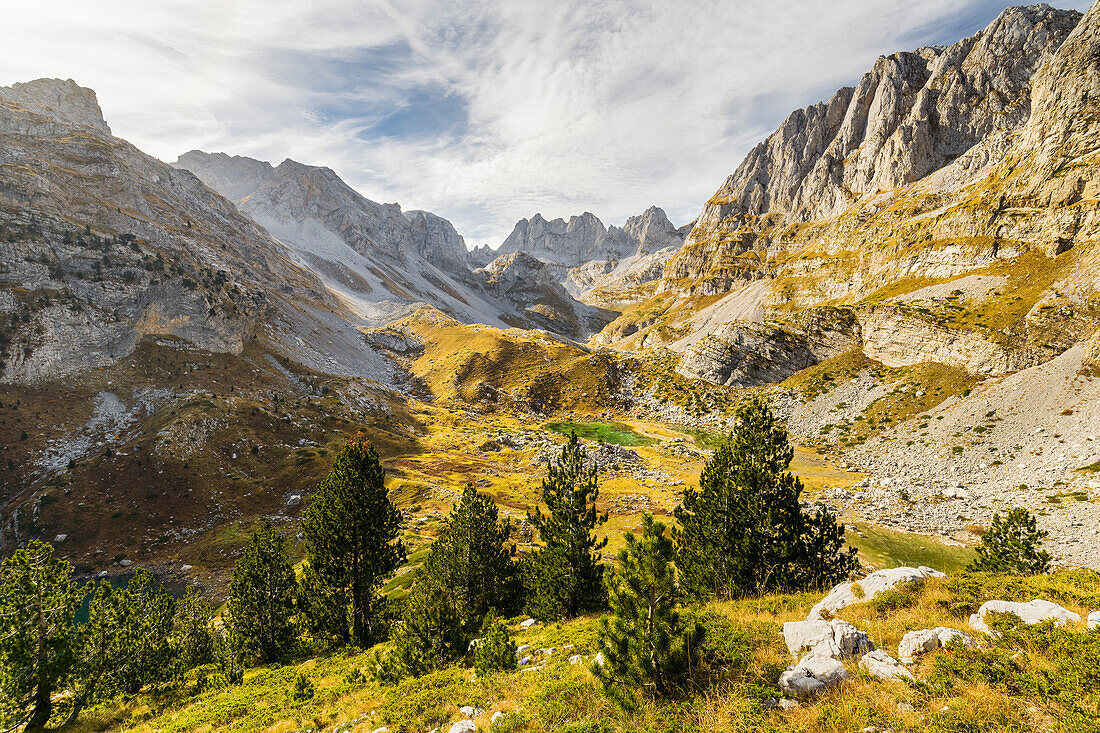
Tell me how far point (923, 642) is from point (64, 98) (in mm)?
320653

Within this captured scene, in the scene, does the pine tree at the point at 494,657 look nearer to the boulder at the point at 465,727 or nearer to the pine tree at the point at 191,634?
the boulder at the point at 465,727

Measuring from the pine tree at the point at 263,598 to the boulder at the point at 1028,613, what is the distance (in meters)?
31.9

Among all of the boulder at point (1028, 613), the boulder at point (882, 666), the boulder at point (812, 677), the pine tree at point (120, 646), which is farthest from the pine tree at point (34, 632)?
the boulder at point (1028, 613)

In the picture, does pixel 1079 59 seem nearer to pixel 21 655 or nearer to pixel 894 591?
pixel 894 591

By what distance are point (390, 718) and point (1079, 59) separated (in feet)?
594

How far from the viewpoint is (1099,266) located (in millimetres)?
69938

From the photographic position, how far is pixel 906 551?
132ft

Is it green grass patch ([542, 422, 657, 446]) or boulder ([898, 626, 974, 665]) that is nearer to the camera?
boulder ([898, 626, 974, 665])

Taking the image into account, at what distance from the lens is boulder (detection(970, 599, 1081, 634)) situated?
9109 millimetres

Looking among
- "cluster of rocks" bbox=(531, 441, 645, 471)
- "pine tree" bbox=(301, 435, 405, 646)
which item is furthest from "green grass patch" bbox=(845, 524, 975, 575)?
"pine tree" bbox=(301, 435, 405, 646)

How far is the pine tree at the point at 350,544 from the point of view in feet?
80.8

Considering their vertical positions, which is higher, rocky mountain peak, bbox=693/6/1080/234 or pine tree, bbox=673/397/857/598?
rocky mountain peak, bbox=693/6/1080/234

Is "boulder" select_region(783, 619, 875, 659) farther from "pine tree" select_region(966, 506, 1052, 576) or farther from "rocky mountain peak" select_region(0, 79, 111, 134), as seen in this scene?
"rocky mountain peak" select_region(0, 79, 111, 134)

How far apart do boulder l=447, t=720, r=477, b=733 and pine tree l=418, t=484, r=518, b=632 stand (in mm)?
12858
